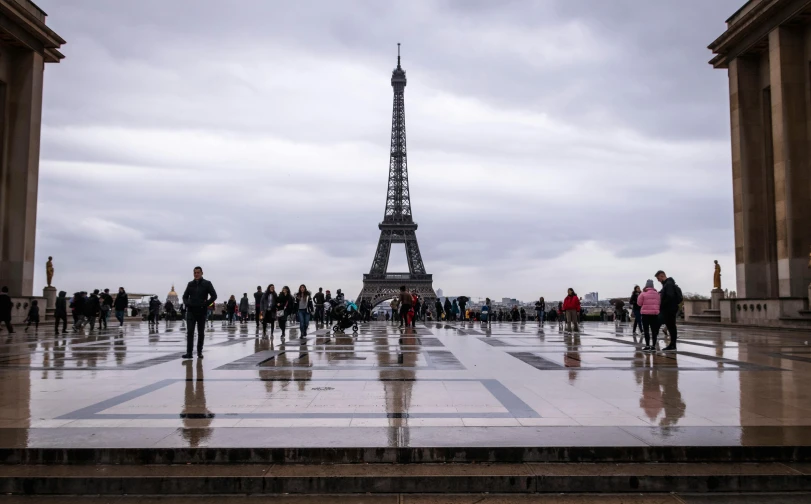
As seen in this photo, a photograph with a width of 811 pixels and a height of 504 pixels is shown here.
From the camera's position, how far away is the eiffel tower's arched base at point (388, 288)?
8875 cm

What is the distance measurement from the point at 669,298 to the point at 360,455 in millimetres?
12334

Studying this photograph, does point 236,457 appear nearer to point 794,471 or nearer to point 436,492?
point 436,492

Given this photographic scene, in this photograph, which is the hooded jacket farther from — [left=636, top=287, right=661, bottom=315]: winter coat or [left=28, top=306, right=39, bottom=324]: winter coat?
[left=28, top=306, right=39, bottom=324]: winter coat

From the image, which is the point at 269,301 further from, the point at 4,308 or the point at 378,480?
the point at 378,480

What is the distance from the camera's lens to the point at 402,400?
312 inches

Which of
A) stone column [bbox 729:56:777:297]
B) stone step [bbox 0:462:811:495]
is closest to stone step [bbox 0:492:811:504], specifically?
stone step [bbox 0:462:811:495]

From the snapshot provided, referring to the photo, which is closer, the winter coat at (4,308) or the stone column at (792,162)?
the winter coat at (4,308)

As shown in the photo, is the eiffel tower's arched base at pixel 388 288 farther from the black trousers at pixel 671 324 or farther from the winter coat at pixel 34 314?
the black trousers at pixel 671 324

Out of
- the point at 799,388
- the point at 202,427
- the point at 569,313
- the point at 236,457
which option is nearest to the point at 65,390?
the point at 202,427

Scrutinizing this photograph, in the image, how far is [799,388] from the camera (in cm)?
894

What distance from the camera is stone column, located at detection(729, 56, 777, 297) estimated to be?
35.7m

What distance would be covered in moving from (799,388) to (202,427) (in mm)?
7710

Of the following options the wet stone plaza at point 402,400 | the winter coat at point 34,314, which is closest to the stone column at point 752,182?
the wet stone plaza at point 402,400

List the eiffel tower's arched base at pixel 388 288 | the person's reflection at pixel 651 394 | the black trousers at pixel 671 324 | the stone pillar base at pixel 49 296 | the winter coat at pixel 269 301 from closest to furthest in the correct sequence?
the person's reflection at pixel 651 394, the black trousers at pixel 671 324, the winter coat at pixel 269 301, the stone pillar base at pixel 49 296, the eiffel tower's arched base at pixel 388 288
